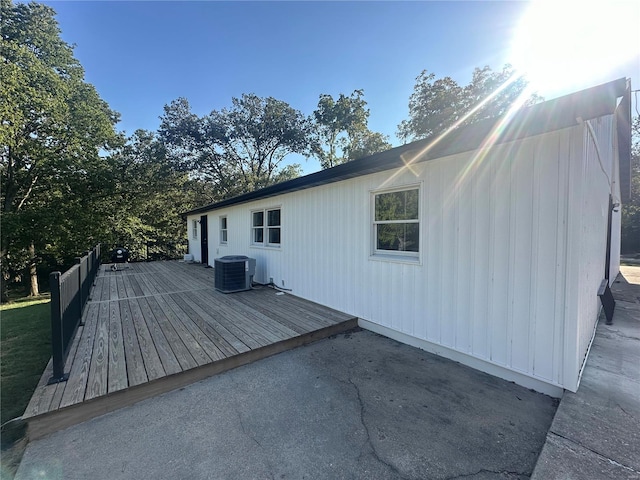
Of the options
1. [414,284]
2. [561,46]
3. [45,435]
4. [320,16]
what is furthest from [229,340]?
[561,46]

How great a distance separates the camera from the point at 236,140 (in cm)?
1959

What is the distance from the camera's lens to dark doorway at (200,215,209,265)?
12102 millimetres

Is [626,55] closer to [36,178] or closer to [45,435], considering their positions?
[45,435]

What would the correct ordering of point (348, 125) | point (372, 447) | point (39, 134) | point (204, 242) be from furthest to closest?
point (348, 125) → point (204, 242) → point (39, 134) → point (372, 447)

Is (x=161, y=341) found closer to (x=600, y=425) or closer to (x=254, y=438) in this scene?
(x=254, y=438)

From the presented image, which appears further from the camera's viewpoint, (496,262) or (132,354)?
(132,354)

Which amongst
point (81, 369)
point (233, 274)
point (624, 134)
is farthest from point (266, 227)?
point (624, 134)

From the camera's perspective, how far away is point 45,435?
6.95 feet

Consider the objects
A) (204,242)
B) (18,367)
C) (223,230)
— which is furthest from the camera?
(204,242)

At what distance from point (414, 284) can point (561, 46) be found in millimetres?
6425

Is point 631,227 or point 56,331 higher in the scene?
point 631,227

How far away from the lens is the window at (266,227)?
6.89 m

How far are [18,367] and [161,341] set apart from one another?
1.95 m

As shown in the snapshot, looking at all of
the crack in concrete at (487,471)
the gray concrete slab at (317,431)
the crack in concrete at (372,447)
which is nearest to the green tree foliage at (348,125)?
the gray concrete slab at (317,431)
